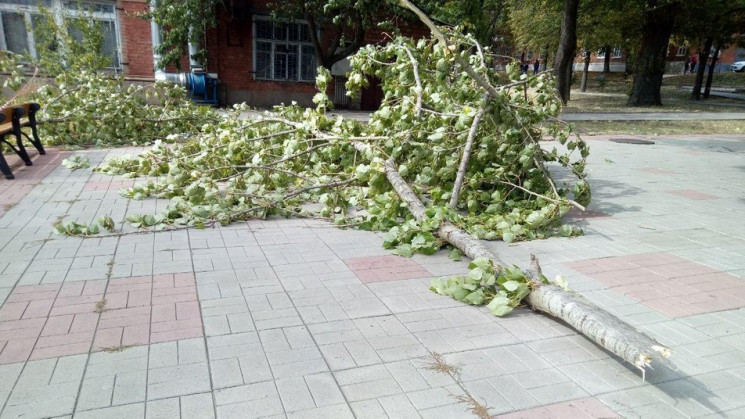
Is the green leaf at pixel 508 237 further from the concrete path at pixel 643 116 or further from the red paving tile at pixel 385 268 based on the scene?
the concrete path at pixel 643 116

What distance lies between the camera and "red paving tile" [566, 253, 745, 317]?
11.7 feet

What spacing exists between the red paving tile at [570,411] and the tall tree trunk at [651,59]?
2480cm

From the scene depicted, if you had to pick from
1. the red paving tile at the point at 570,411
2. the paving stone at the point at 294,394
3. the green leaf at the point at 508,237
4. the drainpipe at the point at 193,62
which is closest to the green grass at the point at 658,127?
the green leaf at the point at 508,237

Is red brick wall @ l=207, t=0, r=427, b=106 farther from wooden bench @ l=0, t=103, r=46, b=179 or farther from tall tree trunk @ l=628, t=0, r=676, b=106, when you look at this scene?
tall tree trunk @ l=628, t=0, r=676, b=106

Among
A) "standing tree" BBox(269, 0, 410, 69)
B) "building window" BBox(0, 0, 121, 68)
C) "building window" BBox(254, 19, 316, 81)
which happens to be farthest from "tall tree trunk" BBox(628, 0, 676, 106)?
"building window" BBox(0, 0, 121, 68)

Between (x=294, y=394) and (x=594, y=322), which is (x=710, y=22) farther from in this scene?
(x=294, y=394)

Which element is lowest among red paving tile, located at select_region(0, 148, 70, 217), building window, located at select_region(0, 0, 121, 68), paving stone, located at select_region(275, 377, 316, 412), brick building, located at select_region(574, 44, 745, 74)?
red paving tile, located at select_region(0, 148, 70, 217)

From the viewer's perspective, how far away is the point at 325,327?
310 centimetres

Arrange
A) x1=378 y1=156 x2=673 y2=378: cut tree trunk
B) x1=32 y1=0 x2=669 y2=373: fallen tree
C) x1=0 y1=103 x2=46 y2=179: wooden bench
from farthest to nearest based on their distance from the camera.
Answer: x1=0 y1=103 x2=46 y2=179: wooden bench → x1=32 y1=0 x2=669 y2=373: fallen tree → x1=378 y1=156 x2=673 y2=378: cut tree trunk

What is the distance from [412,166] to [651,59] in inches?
885

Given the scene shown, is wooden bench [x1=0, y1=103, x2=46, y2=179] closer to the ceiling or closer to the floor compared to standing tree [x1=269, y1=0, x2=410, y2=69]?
closer to the floor

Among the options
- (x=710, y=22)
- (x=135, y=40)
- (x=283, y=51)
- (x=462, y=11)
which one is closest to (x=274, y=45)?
(x=283, y=51)

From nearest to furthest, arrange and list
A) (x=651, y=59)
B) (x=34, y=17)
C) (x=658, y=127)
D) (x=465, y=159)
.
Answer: (x=465, y=159)
(x=658, y=127)
(x=34, y=17)
(x=651, y=59)

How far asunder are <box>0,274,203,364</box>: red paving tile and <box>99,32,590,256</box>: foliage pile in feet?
5.01
